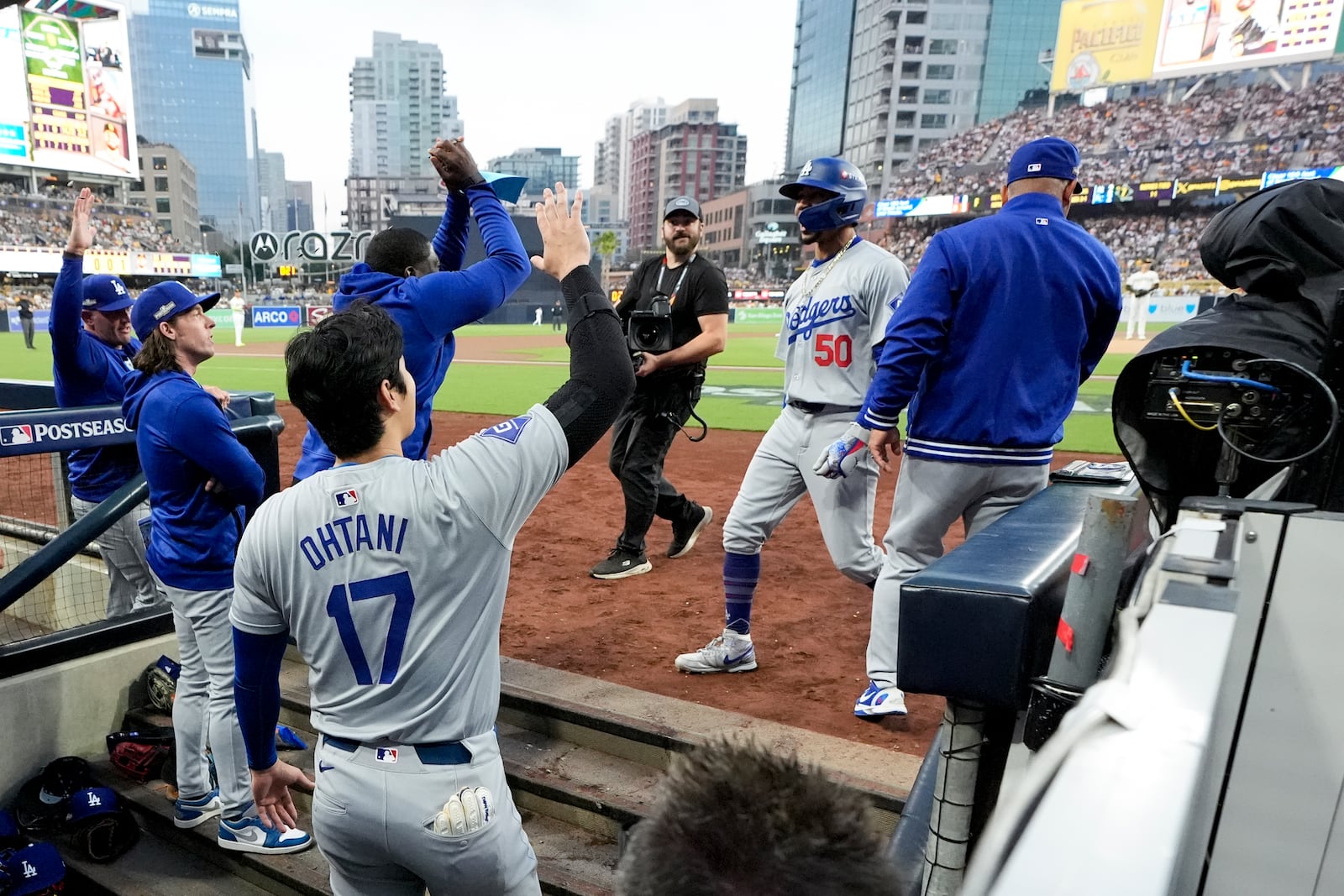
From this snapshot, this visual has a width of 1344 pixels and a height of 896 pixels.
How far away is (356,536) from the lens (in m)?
1.58

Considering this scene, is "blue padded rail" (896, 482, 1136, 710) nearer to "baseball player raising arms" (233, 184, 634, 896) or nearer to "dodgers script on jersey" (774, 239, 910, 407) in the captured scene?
"baseball player raising arms" (233, 184, 634, 896)

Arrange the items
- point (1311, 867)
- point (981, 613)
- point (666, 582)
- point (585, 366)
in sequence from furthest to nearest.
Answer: point (666, 582) < point (585, 366) < point (981, 613) < point (1311, 867)

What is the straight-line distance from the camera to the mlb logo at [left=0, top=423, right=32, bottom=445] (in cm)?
328

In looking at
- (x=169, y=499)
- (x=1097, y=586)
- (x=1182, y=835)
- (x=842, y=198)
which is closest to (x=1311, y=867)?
(x=1097, y=586)

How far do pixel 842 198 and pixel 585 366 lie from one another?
7.09ft

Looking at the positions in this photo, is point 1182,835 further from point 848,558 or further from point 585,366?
point 848,558

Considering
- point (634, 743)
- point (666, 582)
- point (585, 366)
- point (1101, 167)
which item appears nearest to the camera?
point (585, 366)

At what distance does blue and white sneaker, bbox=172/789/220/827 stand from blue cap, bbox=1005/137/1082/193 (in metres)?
3.72

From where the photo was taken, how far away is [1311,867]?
1191 millimetres

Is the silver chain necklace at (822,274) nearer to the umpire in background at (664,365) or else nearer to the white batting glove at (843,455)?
the white batting glove at (843,455)

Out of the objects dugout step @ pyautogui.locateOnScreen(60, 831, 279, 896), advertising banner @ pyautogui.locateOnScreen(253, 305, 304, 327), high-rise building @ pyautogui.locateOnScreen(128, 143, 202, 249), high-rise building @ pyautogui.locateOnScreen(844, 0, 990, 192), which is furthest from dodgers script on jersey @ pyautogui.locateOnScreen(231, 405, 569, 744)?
high-rise building @ pyautogui.locateOnScreen(128, 143, 202, 249)

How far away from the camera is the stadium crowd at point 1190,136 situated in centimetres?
3984

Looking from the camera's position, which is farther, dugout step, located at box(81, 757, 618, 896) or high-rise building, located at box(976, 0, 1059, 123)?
high-rise building, located at box(976, 0, 1059, 123)

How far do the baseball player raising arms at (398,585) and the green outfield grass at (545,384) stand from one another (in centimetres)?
732
